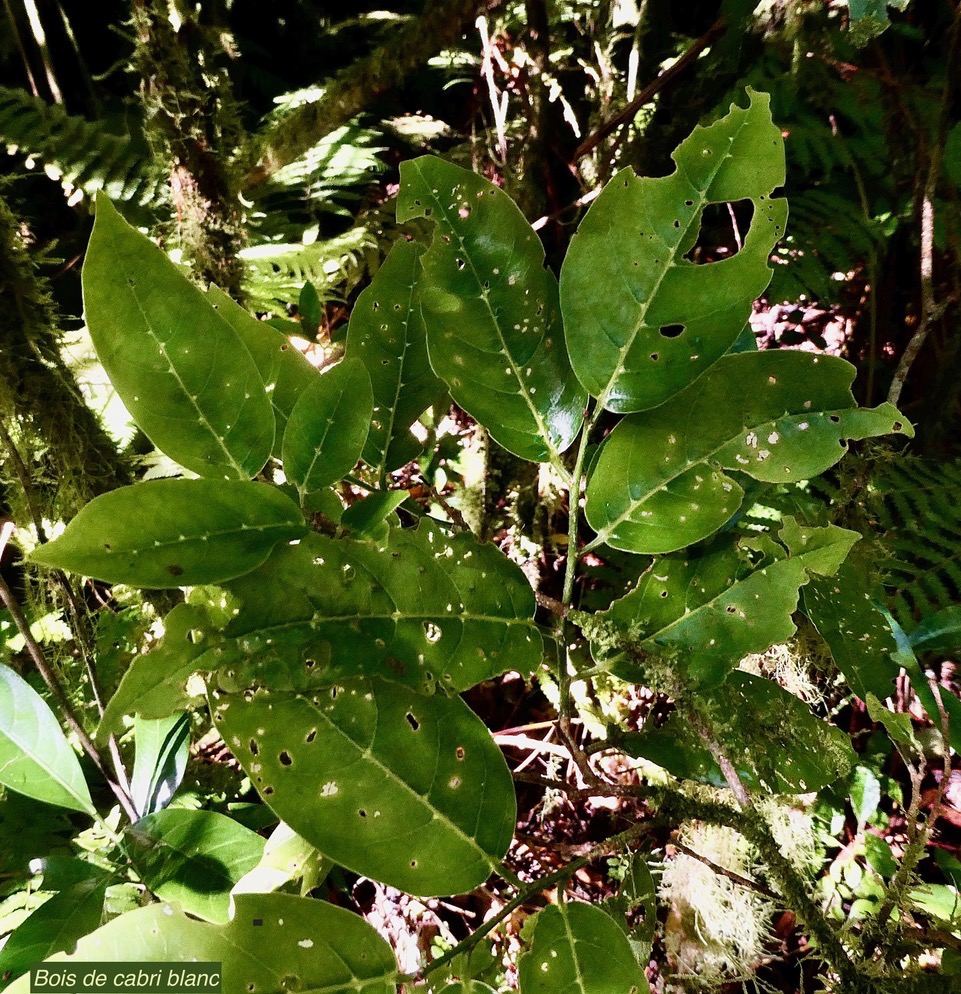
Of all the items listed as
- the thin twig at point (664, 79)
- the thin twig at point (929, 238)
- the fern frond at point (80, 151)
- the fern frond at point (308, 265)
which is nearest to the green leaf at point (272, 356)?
the thin twig at point (929, 238)

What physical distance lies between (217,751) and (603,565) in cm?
101

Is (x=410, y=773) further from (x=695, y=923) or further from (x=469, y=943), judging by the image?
(x=695, y=923)

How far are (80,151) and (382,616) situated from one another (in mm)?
2182

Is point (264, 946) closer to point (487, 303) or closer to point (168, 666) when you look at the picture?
point (168, 666)

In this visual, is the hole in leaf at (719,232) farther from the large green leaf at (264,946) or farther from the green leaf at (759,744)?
the large green leaf at (264,946)

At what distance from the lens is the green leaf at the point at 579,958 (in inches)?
20.5

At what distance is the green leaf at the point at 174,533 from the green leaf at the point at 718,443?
34 centimetres

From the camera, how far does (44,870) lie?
0.84 m

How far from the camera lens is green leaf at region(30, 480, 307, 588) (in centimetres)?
44

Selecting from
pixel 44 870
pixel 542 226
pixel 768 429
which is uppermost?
pixel 542 226

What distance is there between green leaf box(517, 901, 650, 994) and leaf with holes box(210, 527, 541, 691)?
0.22 meters

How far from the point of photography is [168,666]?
470 mm

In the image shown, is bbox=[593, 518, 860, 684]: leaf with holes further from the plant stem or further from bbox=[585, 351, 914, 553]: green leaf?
the plant stem

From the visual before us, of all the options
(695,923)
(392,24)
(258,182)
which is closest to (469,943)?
(695,923)
